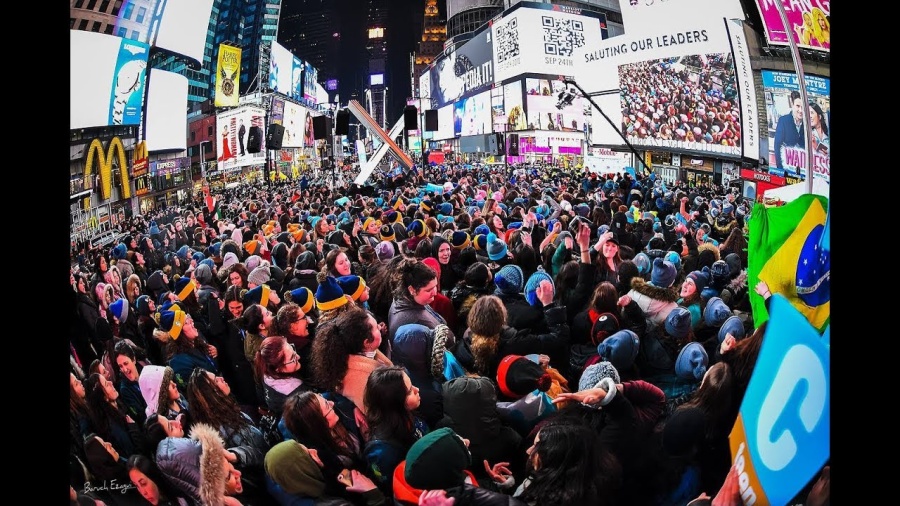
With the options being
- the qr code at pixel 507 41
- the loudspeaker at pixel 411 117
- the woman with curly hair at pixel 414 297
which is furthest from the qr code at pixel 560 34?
the woman with curly hair at pixel 414 297

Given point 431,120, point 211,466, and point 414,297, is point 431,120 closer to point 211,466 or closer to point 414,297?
point 414,297

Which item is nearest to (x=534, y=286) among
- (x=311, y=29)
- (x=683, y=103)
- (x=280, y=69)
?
(x=280, y=69)

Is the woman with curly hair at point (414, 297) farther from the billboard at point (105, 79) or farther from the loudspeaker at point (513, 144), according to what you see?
the loudspeaker at point (513, 144)

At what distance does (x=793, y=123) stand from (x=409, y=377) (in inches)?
118

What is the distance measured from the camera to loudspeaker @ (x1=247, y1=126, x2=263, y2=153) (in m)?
5.47

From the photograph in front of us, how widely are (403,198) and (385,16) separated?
4.03m

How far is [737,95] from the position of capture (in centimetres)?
607

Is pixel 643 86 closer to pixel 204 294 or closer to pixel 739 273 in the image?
pixel 739 273

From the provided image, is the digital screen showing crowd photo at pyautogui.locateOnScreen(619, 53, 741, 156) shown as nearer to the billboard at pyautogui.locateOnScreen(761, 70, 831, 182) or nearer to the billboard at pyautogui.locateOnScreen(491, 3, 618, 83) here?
the billboard at pyautogui.locateOnScreen(761, 70, 831, 182)

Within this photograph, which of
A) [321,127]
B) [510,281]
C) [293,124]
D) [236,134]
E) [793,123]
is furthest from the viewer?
[321,127]

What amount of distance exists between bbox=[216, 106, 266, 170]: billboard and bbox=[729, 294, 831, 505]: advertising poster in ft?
12.4

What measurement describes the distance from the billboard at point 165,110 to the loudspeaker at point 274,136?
165 cm

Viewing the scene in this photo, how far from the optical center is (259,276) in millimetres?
4645
